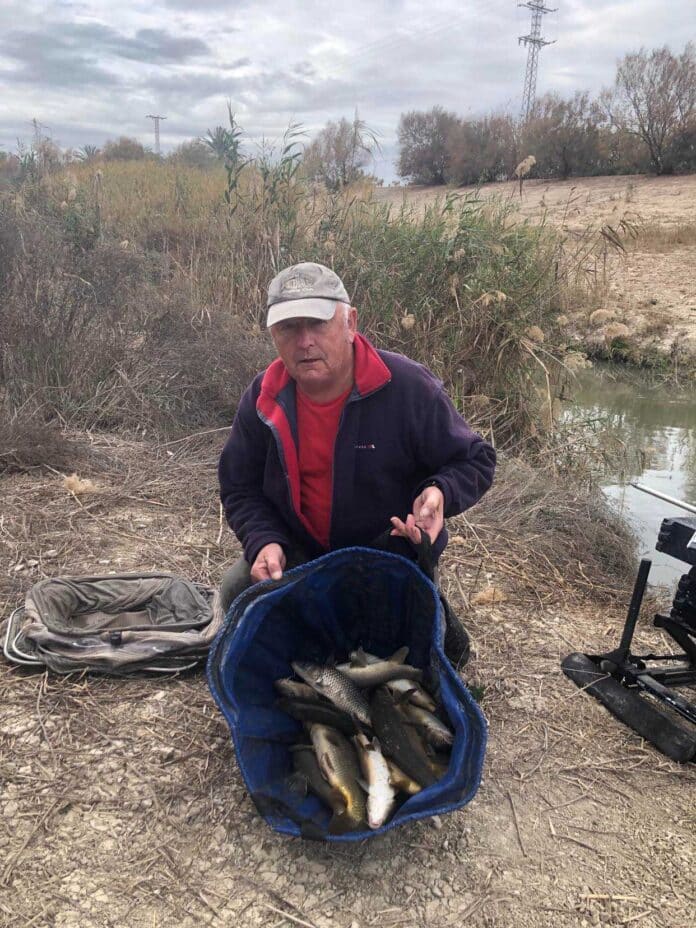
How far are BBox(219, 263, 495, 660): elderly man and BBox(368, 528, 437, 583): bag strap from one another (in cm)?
3

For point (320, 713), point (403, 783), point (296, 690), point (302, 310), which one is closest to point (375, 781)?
point (403, 783)

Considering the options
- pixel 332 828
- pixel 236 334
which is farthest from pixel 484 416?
pixel 332 828

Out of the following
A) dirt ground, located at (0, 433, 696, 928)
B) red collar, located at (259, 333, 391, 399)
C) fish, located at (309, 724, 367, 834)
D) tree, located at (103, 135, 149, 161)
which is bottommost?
dirt ground, located at (0, 433, 696, 928)

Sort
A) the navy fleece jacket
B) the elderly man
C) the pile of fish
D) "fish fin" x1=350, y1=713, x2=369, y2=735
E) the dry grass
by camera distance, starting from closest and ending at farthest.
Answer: the pile of fish, "fish fin" x1=350, y1=713, x2=369, y2=735, the elderly man, the navy fleece jacket, the dry grass

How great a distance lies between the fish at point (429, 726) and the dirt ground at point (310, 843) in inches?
10.8

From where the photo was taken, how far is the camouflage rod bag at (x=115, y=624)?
2811mm

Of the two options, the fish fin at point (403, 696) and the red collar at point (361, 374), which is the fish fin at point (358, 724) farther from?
the red collar at point (361, 374)

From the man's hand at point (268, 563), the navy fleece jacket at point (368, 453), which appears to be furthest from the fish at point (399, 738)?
the navy fleece jacket at point (368, 453)

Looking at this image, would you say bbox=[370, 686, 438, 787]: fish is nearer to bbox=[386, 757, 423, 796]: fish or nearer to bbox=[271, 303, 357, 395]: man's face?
bbox=[386, 757, 423, 796]: fish

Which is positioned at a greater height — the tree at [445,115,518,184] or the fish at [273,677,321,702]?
the tree at [445,115,518,184]

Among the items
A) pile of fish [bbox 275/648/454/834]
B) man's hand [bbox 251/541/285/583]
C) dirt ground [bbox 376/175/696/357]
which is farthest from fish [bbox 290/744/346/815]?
dirt ground [bbox 376/175/696/357]

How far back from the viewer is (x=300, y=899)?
1915 mm

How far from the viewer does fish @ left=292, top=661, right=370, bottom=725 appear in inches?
86.7

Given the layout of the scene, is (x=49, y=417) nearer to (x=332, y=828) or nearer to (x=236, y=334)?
(x=236, y=334)
